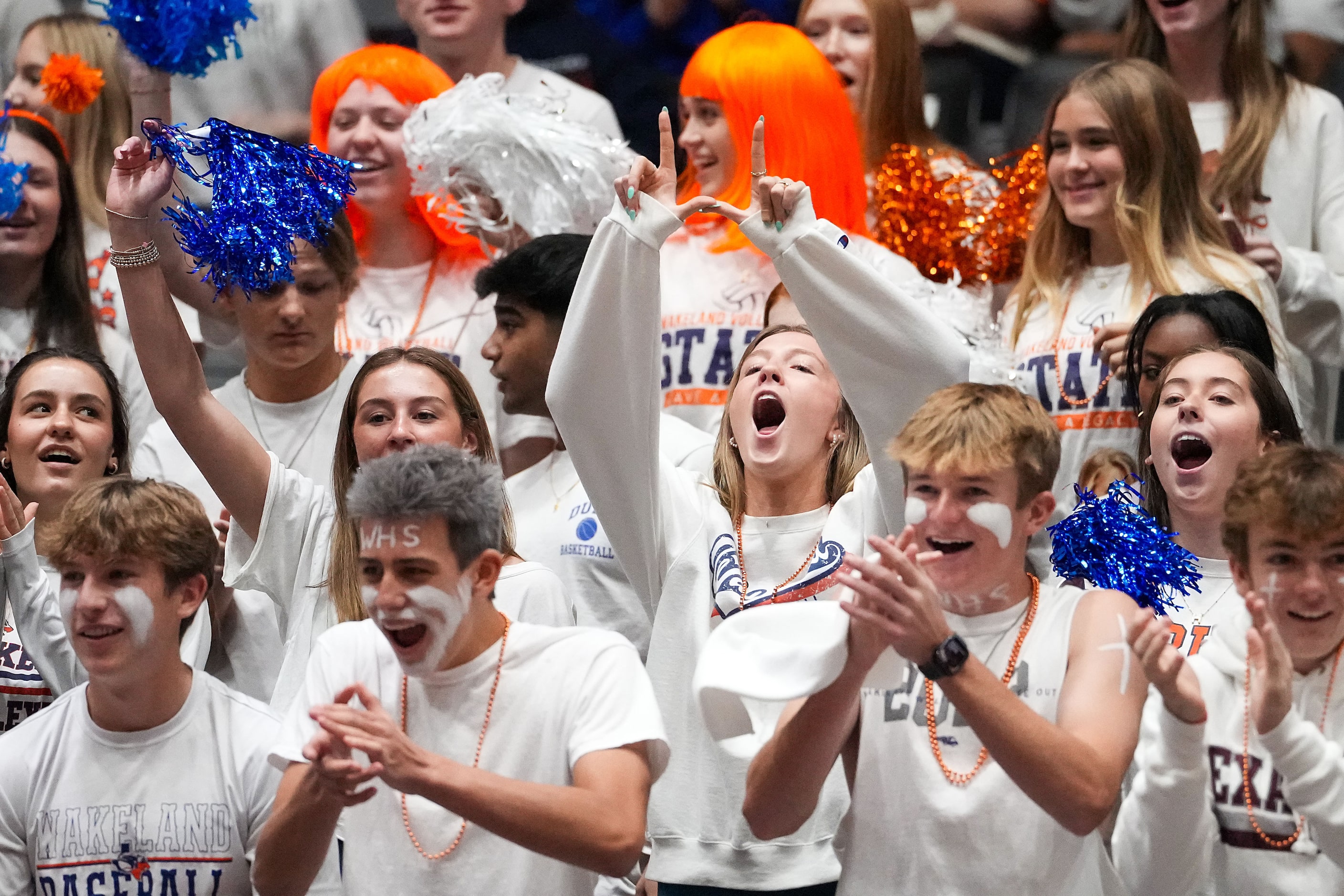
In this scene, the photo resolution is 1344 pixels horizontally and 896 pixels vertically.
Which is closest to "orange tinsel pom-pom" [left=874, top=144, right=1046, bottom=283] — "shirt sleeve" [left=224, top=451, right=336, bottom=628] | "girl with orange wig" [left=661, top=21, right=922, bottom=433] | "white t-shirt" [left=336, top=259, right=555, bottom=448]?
"girl with orange wig" [left=661, top=21, right=922, bottom=433]

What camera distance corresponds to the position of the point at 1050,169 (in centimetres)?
477

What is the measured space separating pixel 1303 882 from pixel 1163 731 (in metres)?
0.36

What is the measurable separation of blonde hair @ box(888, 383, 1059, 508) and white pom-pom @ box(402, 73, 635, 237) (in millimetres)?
2039

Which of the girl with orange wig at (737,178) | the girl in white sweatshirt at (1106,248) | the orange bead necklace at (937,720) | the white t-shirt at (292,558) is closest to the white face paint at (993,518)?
the orange bead necklace at (937,720)

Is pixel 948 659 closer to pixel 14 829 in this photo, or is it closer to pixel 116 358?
pixel 14 829

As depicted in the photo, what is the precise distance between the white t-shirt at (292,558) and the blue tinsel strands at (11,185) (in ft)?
5.63

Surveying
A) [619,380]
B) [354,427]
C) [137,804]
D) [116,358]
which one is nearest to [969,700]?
[619,380]

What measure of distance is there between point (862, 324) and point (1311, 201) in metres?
2.27

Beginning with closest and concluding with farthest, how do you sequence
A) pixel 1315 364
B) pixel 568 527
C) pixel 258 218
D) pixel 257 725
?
pixel 257 725
pixel 258 218
pixel 568 527
pixel 1315 364

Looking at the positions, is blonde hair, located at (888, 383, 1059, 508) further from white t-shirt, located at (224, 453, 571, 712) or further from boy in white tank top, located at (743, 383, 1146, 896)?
white t-shirt, located at (224, 453, 571, 712)

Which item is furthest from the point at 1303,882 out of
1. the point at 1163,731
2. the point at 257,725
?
the point at 257,725

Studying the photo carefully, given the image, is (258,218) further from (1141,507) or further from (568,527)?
(1141,507)

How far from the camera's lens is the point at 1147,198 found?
4.61 meters

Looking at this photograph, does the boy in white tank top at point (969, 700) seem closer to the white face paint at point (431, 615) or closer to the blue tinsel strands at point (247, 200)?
the white face paint at point (431, 615)
